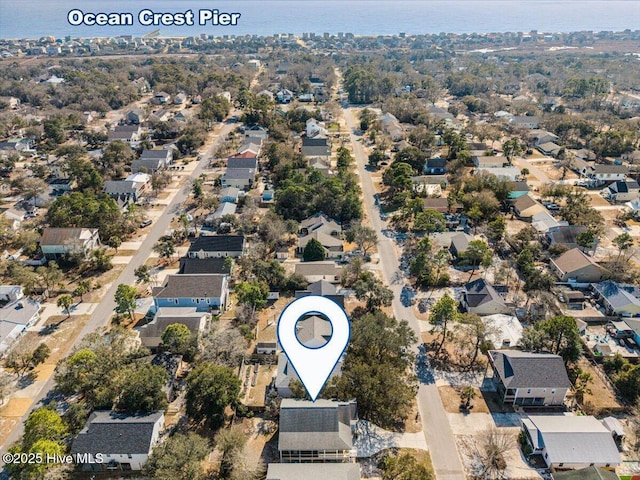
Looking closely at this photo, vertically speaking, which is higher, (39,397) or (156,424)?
(156,424)

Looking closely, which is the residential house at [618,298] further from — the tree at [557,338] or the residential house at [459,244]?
the residential house at [459,244]

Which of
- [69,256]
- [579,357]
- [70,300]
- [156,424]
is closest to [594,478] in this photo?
[579,357]

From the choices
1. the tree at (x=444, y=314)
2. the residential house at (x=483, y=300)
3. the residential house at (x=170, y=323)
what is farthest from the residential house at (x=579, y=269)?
the residential house at (x=170, y=323)

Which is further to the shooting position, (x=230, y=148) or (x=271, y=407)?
(x=230, y=148)

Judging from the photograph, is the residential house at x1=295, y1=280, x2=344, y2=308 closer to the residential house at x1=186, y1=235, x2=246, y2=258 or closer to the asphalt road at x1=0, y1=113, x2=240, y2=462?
the residential house at x1=186, y1=235, x2=246, y2=258

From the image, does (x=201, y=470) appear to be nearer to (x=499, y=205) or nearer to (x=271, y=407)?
(x=271, y=407)

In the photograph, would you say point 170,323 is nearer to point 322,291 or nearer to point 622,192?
point 322,291

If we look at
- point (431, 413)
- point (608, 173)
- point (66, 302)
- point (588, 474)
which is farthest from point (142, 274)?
point (608, 173)
